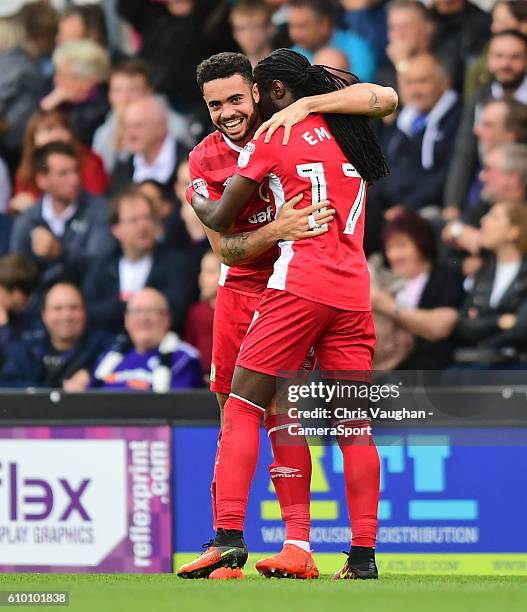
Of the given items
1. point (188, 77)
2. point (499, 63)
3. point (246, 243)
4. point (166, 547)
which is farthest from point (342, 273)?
point (188, 77)

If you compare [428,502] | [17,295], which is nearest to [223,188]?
[428,502]

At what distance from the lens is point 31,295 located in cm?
979

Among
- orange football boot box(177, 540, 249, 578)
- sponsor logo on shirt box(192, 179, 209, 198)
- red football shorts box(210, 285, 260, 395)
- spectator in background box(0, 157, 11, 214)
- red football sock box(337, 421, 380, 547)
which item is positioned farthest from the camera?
spectator in background box(0, 157, 11, 214)

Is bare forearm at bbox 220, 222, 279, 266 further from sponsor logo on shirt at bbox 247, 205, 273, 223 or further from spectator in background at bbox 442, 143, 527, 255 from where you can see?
spectator in background at bbox 442, 143, 527, 255

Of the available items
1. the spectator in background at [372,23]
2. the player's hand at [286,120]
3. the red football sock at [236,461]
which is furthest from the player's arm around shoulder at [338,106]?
the spectator in background at [372,23]

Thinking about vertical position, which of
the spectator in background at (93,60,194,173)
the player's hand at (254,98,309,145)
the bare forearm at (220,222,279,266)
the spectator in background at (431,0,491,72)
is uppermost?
the spectator in background at (431,0,491,72)

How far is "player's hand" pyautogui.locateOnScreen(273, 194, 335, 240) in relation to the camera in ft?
16.6

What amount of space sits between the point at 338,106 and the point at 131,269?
4544 millimetres

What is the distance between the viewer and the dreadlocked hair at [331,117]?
5156 millimetres

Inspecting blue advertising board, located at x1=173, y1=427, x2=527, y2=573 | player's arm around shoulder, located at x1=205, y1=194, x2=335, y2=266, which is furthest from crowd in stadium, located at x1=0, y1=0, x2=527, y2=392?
player's arm around shoulder, located at x1=205, y1=194, x2=335, y2=266

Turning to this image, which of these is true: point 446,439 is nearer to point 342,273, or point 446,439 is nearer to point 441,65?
point 342,273

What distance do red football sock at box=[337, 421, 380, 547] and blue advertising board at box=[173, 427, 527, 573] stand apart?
94cm

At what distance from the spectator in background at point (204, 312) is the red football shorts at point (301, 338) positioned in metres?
3.67

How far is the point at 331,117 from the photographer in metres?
5.18
